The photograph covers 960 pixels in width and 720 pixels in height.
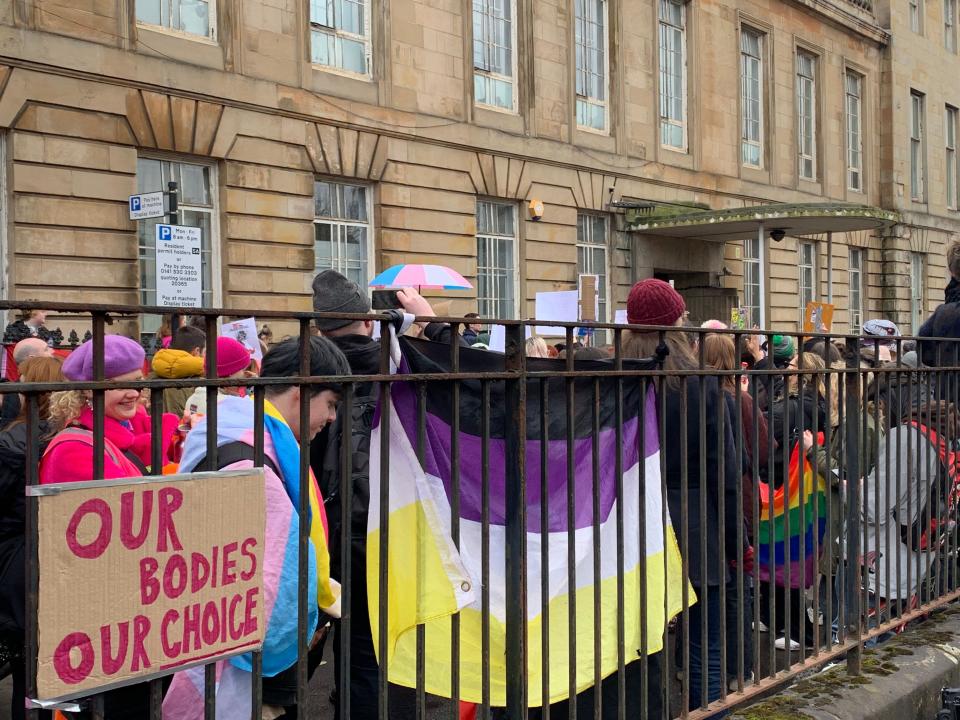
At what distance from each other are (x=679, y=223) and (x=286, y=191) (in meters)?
9.10

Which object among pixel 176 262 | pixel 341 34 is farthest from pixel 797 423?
pixel 341 34

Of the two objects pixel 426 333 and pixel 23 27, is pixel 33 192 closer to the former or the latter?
pixel 23 27

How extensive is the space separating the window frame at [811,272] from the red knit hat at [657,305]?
80.5ft

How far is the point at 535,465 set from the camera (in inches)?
119

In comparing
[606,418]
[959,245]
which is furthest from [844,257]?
[606,418]

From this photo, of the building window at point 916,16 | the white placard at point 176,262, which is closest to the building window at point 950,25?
the building window at point 916,16

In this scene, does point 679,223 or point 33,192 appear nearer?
point 33,192

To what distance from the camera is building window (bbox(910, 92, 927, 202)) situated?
3419cm

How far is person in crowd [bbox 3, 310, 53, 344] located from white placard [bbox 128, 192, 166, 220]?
150 cm

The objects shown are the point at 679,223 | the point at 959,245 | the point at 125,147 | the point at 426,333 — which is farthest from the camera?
the point at 679,223

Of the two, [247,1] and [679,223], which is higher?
[247,1]

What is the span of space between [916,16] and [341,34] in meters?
25.0

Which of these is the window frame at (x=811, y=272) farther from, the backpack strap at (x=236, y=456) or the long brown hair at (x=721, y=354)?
the backpack strap at (x=236, y=456)

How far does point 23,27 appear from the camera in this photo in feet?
39.7
